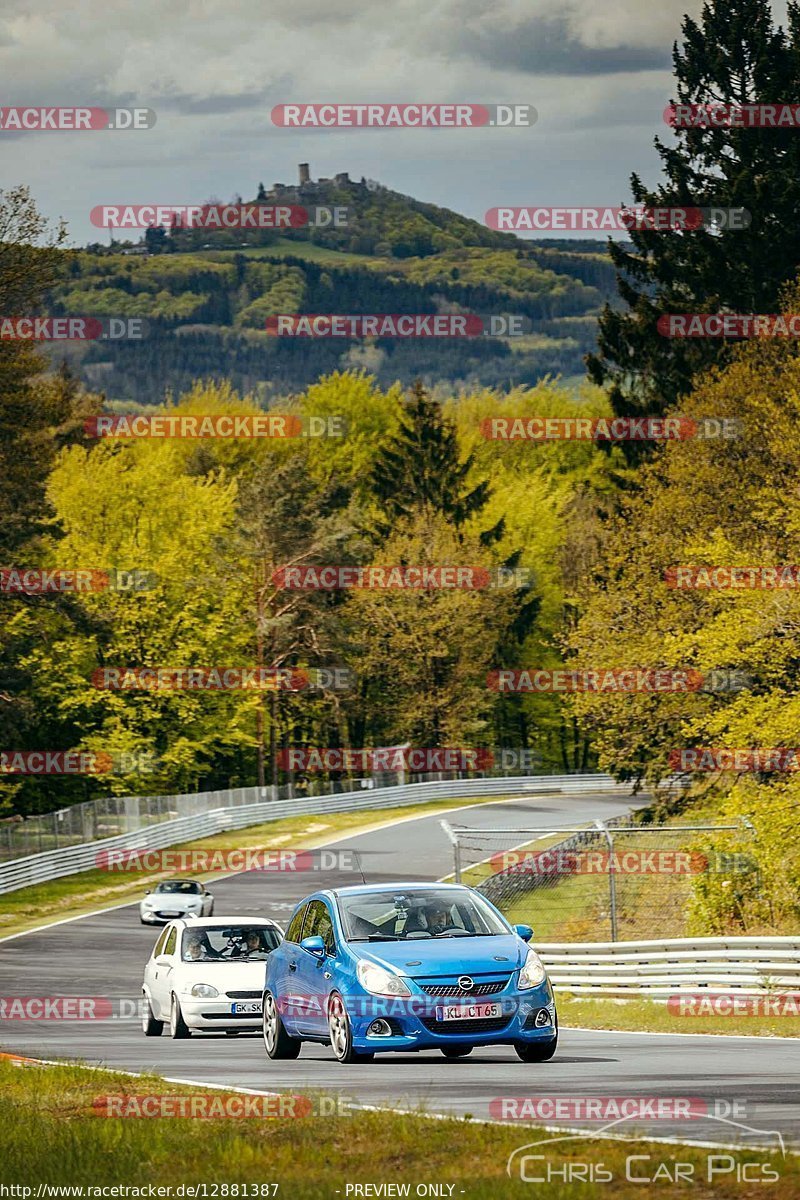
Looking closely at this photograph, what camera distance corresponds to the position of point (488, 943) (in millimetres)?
15414

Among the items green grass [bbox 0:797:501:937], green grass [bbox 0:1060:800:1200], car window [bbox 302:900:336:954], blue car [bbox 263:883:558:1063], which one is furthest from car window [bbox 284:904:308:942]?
green grass [bbox 0:797:501:937]

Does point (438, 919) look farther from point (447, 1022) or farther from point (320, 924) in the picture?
point (447, 1022)

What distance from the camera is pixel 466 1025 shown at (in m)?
14.8

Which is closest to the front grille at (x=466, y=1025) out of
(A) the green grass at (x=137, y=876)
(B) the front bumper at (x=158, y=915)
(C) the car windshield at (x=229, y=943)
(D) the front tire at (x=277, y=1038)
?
(D) the front tire at (x=277, y=1038)

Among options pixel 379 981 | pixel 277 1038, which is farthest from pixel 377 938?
pixel 277 1038

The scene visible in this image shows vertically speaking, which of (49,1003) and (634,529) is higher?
(634,529)

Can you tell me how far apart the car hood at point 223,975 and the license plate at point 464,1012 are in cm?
694

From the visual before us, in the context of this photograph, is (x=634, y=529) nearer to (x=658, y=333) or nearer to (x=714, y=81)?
(x=658, y=333)

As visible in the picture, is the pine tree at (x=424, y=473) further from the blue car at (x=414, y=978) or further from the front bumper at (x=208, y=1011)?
the blue car at (x=414, y=978)

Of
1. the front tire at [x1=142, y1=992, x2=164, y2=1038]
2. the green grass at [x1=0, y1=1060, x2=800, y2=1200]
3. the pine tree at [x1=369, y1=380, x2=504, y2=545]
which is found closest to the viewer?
the green grass at [x1=0, y1=1060, x2=800, y2=1200]

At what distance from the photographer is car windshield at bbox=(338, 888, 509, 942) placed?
1588 cm

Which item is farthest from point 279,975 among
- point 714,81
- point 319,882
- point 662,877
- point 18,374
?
point 714,81

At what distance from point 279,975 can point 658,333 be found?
135ft

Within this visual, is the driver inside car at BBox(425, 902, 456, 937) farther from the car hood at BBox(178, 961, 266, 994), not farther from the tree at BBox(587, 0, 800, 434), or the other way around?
the tree at BBox(587, 0, 800, 434)
